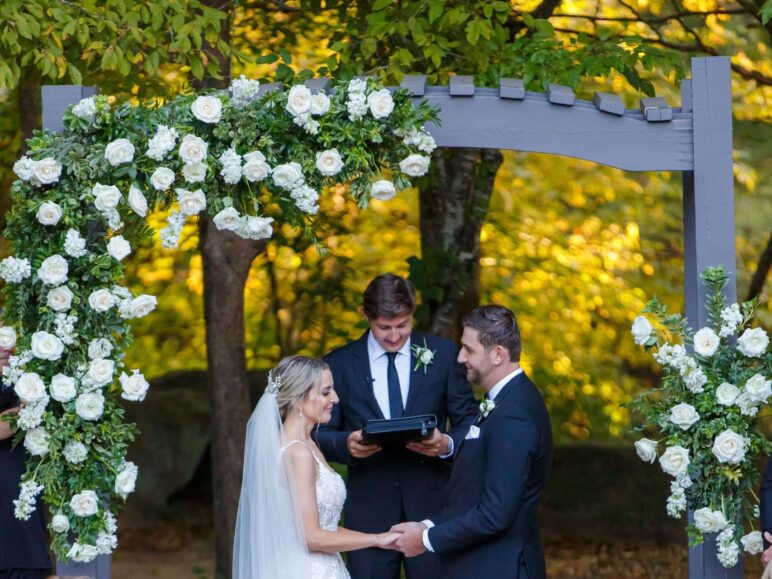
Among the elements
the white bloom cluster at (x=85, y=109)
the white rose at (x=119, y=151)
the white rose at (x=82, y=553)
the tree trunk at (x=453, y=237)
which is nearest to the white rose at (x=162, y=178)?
the white rose at (x=119, y=151)

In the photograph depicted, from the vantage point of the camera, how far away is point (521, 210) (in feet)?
35.6

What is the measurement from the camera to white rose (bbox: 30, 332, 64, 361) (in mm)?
4508

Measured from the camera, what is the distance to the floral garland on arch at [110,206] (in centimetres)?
454

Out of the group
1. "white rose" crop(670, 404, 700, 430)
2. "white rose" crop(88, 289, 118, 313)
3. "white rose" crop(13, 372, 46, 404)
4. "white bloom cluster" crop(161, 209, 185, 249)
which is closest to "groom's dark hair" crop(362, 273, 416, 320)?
"white bloom cluster" crop(161, 209, 185, 249)

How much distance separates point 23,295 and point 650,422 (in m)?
2.59

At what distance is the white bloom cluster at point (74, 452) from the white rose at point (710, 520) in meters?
2.42

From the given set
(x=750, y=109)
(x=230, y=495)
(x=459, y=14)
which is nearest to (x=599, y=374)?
(x=750, y=109)

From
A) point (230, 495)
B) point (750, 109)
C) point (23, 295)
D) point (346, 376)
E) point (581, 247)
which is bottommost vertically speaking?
point (230, 495)

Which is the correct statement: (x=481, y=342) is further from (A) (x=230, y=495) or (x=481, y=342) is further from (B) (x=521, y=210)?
(B) (x=521, y=210)

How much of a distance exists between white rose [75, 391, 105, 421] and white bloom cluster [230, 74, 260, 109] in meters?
1.30

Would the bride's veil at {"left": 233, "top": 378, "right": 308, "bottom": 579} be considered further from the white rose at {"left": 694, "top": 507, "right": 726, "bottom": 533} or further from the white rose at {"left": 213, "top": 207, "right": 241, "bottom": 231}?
the white rose at {"left": 694, "top": 507, "right": 726, "bottom": 533}

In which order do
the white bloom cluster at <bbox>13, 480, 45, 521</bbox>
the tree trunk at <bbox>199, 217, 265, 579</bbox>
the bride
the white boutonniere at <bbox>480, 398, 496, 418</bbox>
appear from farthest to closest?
1. the tree trunk at <bbox>199, 217, 265, 579</bbox>
2. the white bloom cluster at <bbox>13, 480, 45, 521</bbox>
3. the bride
4. the white boutonniere at <bbox>480, 398, 496, 418</bbox>

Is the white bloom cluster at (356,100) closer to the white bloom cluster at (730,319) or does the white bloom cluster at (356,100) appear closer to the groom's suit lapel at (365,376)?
the groom's suit lapel at (365,376)

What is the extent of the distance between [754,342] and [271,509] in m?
1.98
